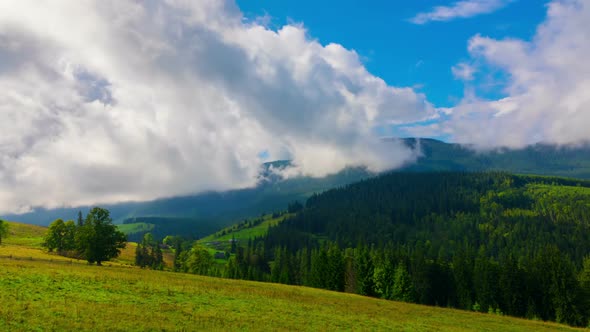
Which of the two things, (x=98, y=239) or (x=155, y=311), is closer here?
(x=155, y=311)

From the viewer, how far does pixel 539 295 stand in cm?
9556

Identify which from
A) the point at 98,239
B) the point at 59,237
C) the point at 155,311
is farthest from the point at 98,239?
the point at 155,311

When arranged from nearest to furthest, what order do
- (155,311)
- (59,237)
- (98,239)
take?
(155,311) < (98,239) < (59,237)

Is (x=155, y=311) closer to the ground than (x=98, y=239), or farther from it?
closer to the ground

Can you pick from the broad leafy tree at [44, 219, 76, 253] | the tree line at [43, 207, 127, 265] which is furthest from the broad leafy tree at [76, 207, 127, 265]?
the broad leafy tree at [44, 219, 76, 253]

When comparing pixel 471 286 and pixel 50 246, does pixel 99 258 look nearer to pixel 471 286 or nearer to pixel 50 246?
pixel 50 246

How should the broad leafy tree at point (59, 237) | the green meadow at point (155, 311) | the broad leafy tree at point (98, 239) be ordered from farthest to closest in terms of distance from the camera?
the broad leafy tree at point (59, 237) → the broad leafy tree at point (98, 239) → the green meadow at point (155, 311)

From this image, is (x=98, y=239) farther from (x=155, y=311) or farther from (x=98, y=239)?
(x=155, y=311)

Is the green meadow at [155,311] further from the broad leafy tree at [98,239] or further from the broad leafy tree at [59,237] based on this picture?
the broad leafy tree at [59,237]

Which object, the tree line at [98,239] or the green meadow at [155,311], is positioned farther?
the tree line at [98,239]

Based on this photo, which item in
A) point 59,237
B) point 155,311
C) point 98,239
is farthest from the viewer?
point 59,237

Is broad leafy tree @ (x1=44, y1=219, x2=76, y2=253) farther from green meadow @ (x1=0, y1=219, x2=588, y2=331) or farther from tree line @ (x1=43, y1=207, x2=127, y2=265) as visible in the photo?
green meadow @ (x1=0, y1=219, x2=588, y2=331)

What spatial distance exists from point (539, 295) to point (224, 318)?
325ft

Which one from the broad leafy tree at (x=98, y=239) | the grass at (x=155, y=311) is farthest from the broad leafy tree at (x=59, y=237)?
the grass at (x=155, y=311)
